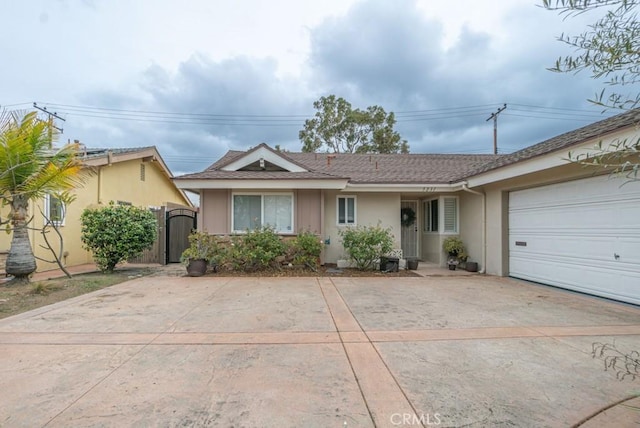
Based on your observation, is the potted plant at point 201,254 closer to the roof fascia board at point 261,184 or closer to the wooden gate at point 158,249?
the roof fascia board at point 261,184

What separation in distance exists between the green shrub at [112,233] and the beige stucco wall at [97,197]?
4.80 ft

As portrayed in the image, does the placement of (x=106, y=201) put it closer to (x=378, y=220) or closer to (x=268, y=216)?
(x=268, y=216)

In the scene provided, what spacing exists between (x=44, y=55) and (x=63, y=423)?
40.4 ft

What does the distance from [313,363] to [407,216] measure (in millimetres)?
10655

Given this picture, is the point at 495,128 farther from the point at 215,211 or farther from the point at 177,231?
the point at 177,231

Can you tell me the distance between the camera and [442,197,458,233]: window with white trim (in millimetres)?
11727

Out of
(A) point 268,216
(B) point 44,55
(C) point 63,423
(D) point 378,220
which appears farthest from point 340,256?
(B) point 44,55

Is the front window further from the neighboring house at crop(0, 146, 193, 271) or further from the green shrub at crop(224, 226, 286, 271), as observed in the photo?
the neighboring house at crop(0, 146, 193, 271)

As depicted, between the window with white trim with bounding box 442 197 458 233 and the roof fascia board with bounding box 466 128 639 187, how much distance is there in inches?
61.7

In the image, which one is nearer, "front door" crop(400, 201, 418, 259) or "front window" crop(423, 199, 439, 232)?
"front window" crop(423, 199, 439, 232)

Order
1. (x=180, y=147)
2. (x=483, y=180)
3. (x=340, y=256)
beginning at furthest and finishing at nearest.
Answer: (x=180, y=147) < (x=340, y=256) < (x=483, y=180)

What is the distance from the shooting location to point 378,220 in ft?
38.2

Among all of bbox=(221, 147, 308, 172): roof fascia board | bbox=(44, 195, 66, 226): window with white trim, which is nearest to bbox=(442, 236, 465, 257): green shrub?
bbox=(221, 147, 308, 172): roof fascia board

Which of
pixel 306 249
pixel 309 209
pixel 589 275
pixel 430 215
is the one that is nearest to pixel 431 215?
pixel 430 215
